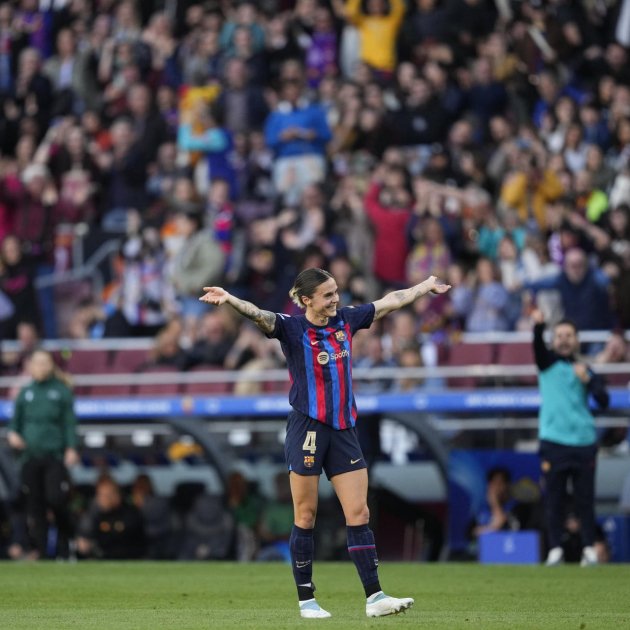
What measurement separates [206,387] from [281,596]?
25.4ft

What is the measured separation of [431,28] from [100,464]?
7.73 meters

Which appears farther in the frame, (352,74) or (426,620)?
(352,74)

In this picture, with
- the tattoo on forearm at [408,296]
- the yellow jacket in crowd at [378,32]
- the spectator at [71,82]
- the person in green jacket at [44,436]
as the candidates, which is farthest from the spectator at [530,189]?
the tattoo on forearm at [408,296]

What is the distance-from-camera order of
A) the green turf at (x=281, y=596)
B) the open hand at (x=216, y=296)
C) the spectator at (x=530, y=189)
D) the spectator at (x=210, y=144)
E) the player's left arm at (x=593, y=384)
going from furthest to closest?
1. the spectator at (x=210, y=144)
2. the spectator at (x=530, y=189)
3. the player's left arm at (x=593, y=384)
4. the open hand at (x=216, y=296)
5. the green turf at (x=281, y=596)

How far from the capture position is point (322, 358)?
33.6 feet

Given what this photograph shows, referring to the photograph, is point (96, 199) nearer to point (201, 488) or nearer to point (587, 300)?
point (201, 488)

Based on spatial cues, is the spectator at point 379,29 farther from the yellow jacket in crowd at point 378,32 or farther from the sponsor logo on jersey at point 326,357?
the sponsor logo on jersey at point 326,357

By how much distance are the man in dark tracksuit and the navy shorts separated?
570cm

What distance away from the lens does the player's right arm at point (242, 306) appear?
32.5 ft

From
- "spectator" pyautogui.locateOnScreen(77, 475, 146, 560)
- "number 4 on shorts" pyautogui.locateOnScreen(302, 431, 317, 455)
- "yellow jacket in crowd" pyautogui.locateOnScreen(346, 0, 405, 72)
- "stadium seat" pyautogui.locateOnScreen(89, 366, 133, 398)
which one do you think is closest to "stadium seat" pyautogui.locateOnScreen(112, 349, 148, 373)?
"stadium seat" pyautogui.locateOnScreen(89, 366, 133, 398)

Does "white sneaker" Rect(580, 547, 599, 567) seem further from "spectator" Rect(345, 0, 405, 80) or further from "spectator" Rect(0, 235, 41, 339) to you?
"spectator" Rect(345, 0, 405, 80)

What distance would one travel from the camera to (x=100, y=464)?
20.5 metres

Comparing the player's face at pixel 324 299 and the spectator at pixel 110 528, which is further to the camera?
the spectator at pixel 110 528

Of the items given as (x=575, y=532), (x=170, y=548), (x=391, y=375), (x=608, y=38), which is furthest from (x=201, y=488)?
(x=608, y=38)
